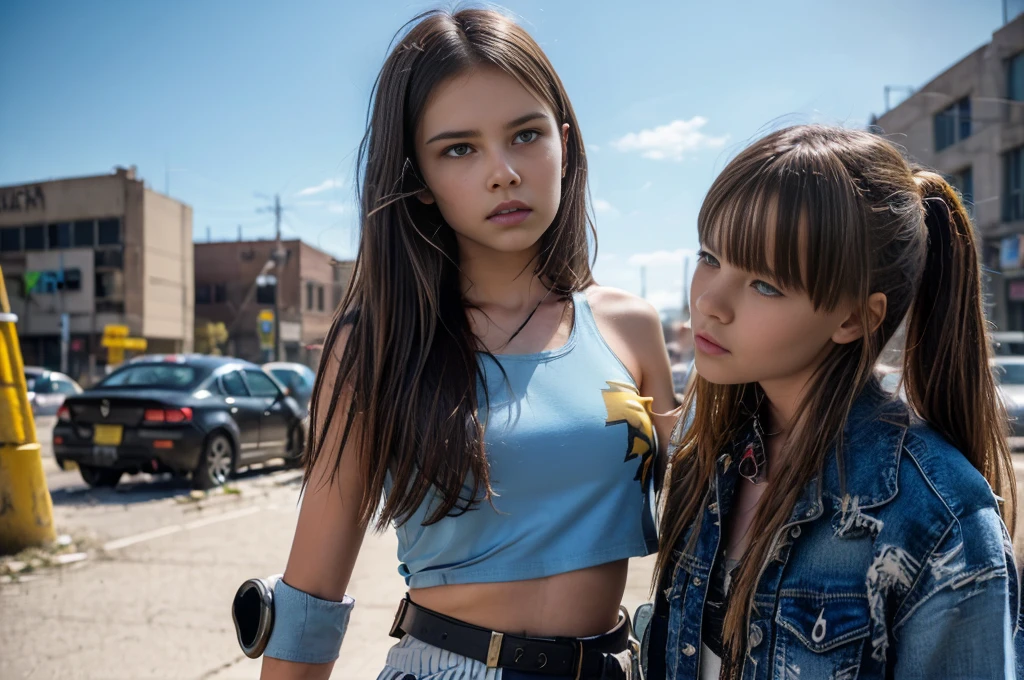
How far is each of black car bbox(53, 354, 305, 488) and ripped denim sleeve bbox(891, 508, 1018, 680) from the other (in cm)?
791

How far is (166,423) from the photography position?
7910 millimetres

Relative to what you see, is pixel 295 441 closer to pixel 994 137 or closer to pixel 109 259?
pixel 994 137

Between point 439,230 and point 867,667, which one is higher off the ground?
point 439,230

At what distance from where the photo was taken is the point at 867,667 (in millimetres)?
1087

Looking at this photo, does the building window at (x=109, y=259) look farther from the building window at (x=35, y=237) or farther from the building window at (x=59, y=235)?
the building window at (x=35, y=237)

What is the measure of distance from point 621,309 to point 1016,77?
72.0 ft

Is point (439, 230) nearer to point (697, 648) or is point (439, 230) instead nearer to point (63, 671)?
point (697, 648)

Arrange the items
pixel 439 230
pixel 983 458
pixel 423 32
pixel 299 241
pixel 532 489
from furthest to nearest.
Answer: pixel 299 241 → pixel 439 230 → pixel 423 32 → pixel 532 489 → pixel 983 458

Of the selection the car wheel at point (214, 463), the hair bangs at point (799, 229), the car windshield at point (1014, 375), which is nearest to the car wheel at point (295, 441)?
the car wheel at point (214, 463)

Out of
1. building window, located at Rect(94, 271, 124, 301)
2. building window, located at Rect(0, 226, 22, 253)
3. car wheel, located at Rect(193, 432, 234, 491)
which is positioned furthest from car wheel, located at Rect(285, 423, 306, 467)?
building window, located at Rect(94, 271, 124, 301)

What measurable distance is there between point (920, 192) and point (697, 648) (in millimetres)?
834

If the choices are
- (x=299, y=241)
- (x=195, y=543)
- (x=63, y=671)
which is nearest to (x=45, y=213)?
(x=299, y=241)

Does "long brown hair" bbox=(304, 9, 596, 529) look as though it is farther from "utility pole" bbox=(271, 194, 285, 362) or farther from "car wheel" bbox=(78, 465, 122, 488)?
"utility pole" bbox=(271, 194, 285, 362)

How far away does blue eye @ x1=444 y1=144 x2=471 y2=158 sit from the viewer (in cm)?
161
